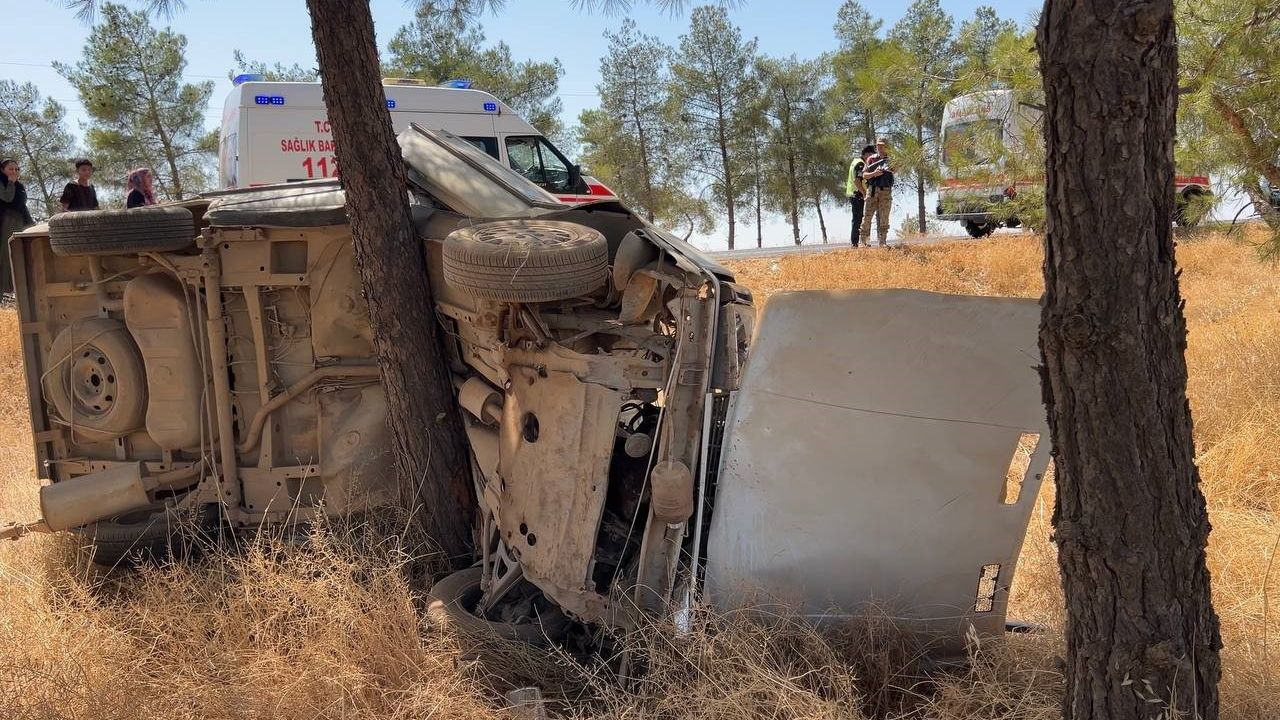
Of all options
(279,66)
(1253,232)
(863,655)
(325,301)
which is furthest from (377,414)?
(279,66)

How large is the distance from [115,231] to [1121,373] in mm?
4033

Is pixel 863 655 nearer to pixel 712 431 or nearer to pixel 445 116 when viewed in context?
pixel 712 431

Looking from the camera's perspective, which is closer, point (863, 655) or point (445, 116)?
point (863, 655)

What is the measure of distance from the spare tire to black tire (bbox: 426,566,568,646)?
1.85m

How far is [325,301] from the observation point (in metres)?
4.37

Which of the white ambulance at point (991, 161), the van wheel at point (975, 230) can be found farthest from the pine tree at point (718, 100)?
the white ambulance at point (991, 161)

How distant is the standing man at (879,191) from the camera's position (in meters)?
13.3

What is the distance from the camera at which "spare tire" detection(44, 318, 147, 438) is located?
4387mm

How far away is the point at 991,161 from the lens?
296 inches

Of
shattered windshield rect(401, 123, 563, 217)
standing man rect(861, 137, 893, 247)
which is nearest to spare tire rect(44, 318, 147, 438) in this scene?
shattered windshield rect(401, 123, 563, 217)

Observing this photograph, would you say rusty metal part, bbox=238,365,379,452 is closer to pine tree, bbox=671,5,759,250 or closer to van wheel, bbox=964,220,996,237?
van wheel, bbox=964,220,996,237

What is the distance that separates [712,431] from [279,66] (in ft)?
91.8

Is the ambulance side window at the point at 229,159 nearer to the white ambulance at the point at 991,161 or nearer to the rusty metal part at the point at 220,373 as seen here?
the rusty metal part at the point at 220,373

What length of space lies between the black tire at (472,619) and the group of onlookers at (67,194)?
7521 mm
